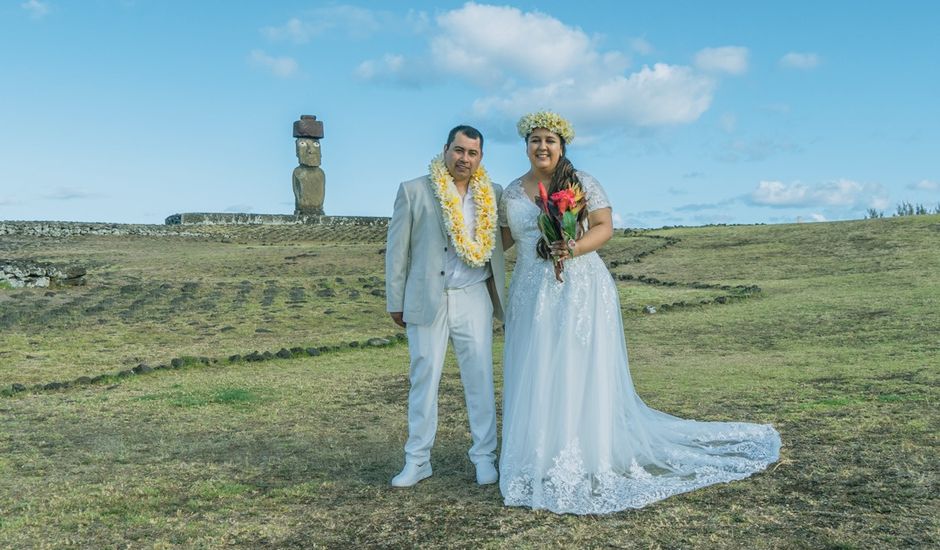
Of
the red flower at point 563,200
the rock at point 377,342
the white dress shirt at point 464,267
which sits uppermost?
the red flower at point 563,200

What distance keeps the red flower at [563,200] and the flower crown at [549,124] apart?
0.49 meters

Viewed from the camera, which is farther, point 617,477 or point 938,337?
point 938,337

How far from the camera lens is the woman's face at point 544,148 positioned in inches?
227

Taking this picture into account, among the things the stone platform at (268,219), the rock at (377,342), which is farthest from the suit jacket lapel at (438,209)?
the stone platform at (268,219)

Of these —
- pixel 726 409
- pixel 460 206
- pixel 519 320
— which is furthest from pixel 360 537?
pixel 726 409

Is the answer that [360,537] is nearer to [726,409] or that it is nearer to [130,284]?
[726,409]

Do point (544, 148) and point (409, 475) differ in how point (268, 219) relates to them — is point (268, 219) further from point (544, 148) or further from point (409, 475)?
point (544, 148)

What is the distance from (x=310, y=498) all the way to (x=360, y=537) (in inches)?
38.4

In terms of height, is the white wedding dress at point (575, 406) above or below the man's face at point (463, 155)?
below

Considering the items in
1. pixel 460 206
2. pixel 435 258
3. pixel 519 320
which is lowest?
pixel 519 320

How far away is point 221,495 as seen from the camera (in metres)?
5.87

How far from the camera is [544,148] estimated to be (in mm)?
5758

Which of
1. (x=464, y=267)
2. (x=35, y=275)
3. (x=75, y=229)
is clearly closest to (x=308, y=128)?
(x=75, y=229)

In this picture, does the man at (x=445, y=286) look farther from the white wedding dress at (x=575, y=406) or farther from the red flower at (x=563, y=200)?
the red flower at (x=563, y=200)
